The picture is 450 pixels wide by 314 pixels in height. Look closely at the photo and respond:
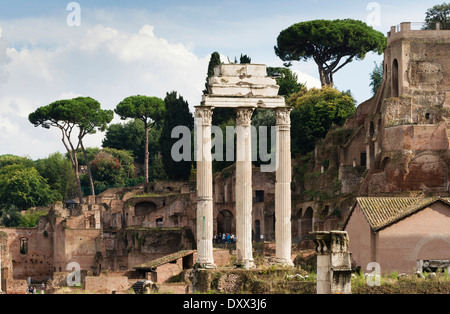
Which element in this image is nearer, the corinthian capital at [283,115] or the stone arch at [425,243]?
the corinthian capital at [283,115]

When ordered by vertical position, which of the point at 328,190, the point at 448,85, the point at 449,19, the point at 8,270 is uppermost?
the point at 449,19

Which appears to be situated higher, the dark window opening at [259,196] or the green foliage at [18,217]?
the dark window opening at [259,196]

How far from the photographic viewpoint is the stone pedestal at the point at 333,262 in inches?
1014

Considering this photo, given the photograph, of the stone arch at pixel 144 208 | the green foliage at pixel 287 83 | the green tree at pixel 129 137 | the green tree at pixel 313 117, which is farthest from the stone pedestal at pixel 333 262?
the green tree at pixel 129 137

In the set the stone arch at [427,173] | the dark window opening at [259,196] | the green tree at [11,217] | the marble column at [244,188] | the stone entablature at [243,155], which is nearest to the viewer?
the stone entablature at [243,155]

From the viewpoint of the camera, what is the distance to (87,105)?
250ft

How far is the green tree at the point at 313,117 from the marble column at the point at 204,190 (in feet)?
94.2

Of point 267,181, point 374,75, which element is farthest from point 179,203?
point 374,75

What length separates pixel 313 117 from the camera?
63.2 m

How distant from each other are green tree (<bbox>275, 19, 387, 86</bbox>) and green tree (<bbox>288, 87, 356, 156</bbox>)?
274 inches

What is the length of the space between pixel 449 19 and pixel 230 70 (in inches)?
1409

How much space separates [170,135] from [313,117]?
35.9ft

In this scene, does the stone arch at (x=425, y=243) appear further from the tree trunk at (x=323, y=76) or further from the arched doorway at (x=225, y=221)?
the tree trunk at (x=323, y=76)
